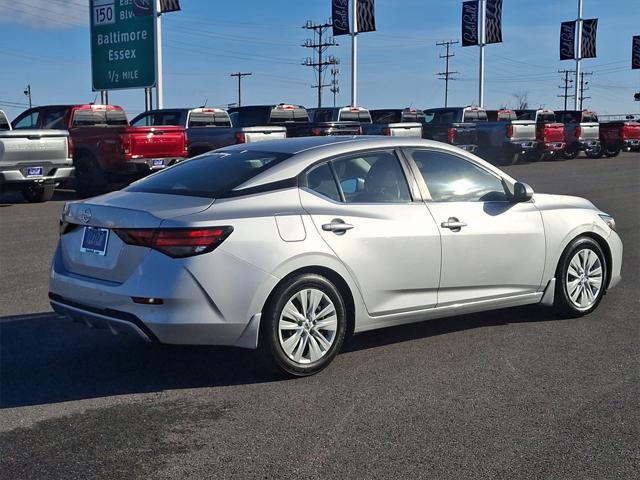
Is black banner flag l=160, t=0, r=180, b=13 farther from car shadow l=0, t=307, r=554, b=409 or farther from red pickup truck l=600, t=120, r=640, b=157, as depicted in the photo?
red pickup truck l=600, t=120, r=640, b=157

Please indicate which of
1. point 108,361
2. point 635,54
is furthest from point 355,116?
point 635,54

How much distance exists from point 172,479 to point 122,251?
5.33 feet

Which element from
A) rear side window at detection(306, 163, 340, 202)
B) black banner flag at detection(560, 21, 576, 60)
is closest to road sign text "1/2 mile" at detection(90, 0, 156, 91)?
rear side window at detection(306, 163, 340, 202)

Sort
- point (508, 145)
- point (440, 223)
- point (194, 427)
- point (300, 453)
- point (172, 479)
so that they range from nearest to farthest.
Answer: point (172, 479), point (300, 453), point (194, 427), point (440, 223), point (508, 145)

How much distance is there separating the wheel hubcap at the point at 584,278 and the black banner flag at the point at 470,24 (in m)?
37.2

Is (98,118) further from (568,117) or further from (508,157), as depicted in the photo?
(568,117)

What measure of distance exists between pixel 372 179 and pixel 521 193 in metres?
1.28

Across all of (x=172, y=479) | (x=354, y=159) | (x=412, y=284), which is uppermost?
(x=354, y=159)

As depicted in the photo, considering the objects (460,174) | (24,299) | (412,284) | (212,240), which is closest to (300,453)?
(212,240)

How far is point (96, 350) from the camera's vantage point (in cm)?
605

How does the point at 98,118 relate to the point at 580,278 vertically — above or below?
above

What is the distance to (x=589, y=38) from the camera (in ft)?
158

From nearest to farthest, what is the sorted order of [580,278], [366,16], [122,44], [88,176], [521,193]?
[521,193] → [580,278] → [88,176] → [122,44] → [366,16]

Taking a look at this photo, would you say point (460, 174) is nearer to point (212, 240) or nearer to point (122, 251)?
point (212, 240)
